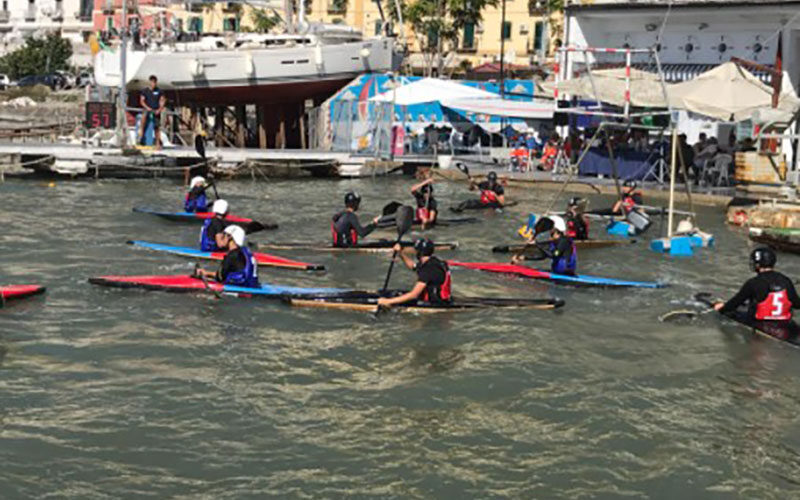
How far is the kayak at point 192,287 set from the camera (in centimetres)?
1589

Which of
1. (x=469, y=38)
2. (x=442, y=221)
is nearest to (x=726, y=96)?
Answer: (x=442, y=221)

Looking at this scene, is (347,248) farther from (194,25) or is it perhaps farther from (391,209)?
(194,25)

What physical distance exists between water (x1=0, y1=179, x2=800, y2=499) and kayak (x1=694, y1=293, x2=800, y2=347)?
0.62 feet

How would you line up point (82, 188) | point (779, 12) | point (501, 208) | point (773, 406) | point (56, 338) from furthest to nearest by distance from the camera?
point (779, 12) → point (82, 188) → point (501, 208) → point (56, 338) → point (773, 406)

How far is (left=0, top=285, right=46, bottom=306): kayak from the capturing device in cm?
1575

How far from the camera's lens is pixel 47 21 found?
80.3 m

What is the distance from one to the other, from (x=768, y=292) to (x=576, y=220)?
7494mm

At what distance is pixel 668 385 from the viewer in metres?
13.0

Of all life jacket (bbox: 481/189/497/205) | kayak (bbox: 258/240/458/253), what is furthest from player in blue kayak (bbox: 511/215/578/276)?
life jacket (bbox: 481/189/497/205)

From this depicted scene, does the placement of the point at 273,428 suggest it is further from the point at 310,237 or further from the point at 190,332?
the point at 310,237

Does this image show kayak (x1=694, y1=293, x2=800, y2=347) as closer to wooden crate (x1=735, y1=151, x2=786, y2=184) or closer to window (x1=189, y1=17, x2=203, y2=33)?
wooden crate (x1=735, y1=151, x2=786, y2=184)

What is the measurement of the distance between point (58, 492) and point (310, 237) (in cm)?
1326

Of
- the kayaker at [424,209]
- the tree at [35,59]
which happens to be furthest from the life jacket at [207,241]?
the tree at [35,59]

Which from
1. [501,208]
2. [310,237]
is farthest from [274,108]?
[310,237]
